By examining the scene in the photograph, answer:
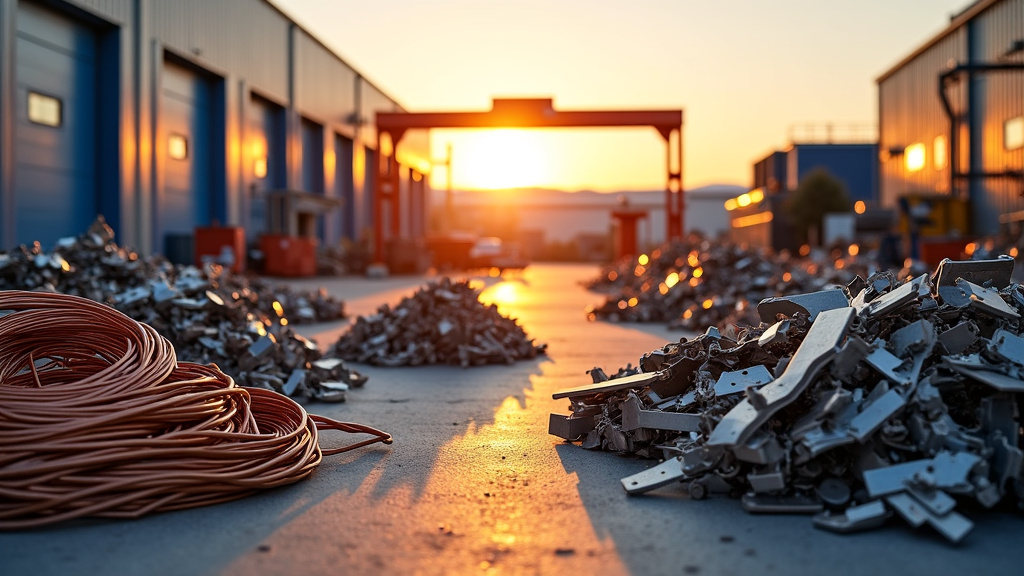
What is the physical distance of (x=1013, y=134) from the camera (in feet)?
83.0

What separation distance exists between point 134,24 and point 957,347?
21543 mm

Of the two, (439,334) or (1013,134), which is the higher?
(1013,134)

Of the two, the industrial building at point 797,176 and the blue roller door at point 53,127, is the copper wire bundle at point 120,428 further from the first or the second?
the industrial building at point 797,176

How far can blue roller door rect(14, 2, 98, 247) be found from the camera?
17969mm

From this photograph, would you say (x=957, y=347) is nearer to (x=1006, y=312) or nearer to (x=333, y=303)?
(x=1006, y=312)

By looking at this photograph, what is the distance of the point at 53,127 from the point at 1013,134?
82.0 ft

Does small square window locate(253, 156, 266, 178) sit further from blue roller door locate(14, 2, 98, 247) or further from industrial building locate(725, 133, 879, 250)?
industrial building locate(725, 133, 879, 250)

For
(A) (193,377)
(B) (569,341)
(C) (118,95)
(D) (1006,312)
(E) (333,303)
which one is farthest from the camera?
(C) (118,95)

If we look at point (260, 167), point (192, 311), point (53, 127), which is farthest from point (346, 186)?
point (192, 311)

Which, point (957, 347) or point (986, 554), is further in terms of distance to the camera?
point (957, 347)

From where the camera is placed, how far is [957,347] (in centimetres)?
419

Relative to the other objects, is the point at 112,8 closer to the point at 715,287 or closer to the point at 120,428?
the point at 715,287

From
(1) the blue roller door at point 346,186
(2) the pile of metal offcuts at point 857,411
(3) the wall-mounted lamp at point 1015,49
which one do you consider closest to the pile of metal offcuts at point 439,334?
(2) the pile of metal offcuts at point 857,411

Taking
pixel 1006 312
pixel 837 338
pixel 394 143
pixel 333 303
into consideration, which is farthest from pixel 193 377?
pixel 394 143
